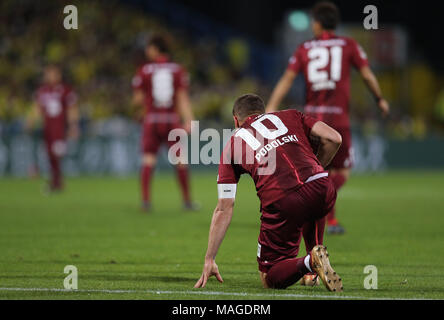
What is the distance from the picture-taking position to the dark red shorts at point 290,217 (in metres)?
5.73

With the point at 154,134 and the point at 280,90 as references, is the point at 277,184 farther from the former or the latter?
the point at 154,134

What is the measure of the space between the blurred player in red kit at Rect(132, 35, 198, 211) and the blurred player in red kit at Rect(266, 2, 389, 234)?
341 cm

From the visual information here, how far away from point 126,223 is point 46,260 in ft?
10.7

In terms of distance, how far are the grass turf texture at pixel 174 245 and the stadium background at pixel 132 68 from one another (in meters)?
5.83

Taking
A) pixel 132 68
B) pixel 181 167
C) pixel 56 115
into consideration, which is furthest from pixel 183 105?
pixel 132 68

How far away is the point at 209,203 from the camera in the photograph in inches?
549

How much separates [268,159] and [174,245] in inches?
120

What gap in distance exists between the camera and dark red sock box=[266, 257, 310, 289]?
18.2 feet

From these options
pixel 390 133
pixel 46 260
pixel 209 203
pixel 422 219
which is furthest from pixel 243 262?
pixel 390 133

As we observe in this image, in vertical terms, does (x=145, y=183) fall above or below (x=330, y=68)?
below

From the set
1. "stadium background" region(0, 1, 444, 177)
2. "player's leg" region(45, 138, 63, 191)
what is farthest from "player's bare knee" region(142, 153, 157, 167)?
"stadium background" region(0, 1, 444, 177)

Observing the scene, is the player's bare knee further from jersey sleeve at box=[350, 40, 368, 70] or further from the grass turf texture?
jersey sleeve at box=[350, 40, 368, 70]

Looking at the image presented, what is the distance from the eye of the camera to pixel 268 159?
5773 mm

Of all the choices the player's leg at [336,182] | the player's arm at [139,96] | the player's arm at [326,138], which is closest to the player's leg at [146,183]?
the player's arm at [139,96]
